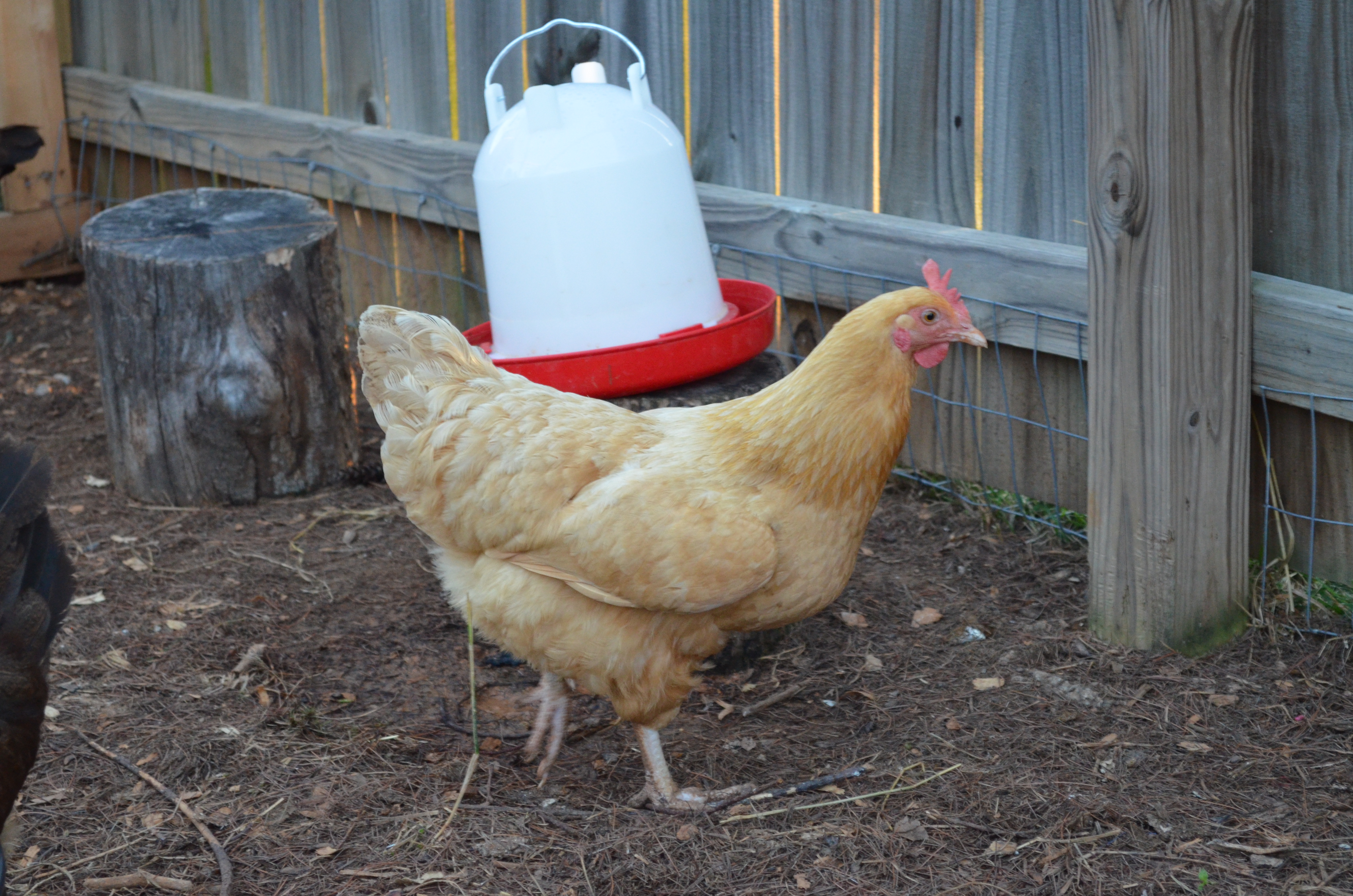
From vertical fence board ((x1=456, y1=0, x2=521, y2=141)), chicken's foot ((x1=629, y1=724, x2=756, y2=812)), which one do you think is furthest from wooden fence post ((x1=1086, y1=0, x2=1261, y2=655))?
vertical fence board ((x1=456, y1=0, x2=521, y2=141))

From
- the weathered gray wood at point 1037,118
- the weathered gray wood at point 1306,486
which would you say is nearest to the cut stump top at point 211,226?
the weathered gray wood at point 1037,118

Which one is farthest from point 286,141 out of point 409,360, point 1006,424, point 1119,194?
point 1119,194

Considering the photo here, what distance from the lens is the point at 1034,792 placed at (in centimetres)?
276

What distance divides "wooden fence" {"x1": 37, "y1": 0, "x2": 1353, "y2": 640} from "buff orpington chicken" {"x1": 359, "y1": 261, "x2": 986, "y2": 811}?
0.86m

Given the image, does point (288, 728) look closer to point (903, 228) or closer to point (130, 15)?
point (903, 228)

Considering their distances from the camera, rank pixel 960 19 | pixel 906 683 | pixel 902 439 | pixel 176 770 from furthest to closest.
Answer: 1. pixel 960 19
2. pixel 906 683
3. pixel 176 770
4. pixel 902 439

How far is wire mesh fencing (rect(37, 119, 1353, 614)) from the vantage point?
323 centimetres

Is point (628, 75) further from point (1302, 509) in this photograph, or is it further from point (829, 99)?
point (1302, 509)

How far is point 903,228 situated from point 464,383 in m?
1.72

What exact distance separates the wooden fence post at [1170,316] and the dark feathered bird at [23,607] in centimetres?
250

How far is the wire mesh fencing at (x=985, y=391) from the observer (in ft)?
10.6

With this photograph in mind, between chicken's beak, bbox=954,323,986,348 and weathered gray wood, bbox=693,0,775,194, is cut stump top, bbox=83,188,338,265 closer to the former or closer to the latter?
weathered gray wood, bbox=693,0,775,194

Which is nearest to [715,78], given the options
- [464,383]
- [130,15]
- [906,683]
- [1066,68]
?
[1066,68]

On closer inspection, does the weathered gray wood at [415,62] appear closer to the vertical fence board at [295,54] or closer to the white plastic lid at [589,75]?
the vertical fence board at [295,54]
